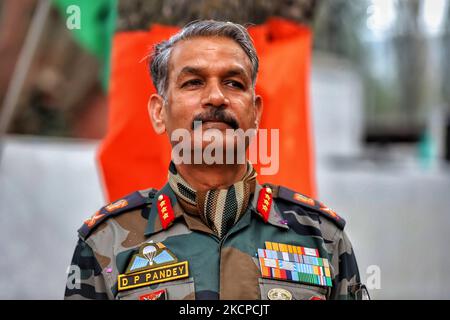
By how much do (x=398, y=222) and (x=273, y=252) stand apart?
4.98m

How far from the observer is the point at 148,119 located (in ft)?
8.56

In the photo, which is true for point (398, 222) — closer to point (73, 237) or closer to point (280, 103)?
point (73, 237)

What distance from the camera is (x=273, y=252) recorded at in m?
1.83

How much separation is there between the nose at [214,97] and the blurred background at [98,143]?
15.6 inches

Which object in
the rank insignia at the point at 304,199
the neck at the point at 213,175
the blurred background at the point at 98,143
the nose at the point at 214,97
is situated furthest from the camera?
the blurred background at the point at 98,143

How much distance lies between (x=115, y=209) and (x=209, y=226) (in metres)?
0.26

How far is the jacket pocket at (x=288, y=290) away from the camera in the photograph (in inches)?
70.0

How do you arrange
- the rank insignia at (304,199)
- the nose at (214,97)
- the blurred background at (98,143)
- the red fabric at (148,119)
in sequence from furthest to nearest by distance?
the blurred background at (98,143), the red fabric at (148,119), the rank insignia at (304,199), the nose at (214,97)

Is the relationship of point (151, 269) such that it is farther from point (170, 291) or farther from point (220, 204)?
point (220, 204)

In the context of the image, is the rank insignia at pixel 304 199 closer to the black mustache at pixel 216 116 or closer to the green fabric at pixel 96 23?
the black mustache at pixel 216 116

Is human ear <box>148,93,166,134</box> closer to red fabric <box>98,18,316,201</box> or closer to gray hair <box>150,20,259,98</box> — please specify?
gray hair <box>150,20,259,98</box>

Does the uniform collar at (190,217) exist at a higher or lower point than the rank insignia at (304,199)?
lower

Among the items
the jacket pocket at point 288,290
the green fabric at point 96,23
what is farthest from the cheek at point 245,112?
the green fabric at point 96,23
